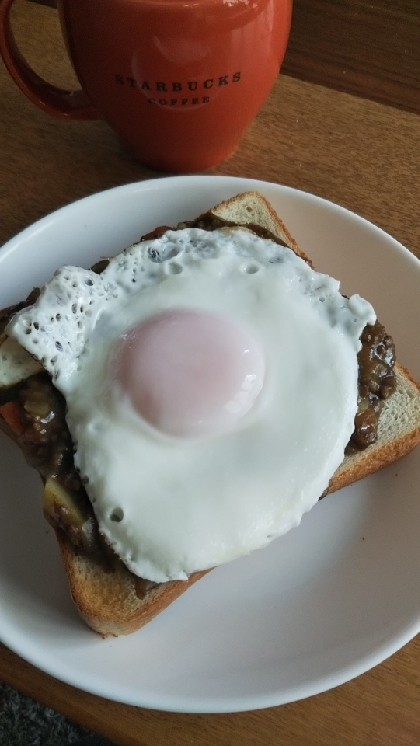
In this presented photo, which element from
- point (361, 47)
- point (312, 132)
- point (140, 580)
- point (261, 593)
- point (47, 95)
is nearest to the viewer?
point (140, 580)

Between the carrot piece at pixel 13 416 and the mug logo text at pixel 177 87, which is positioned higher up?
A: the mug logo text at pixel 177 87

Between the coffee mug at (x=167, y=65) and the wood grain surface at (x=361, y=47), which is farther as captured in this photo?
the wood grain surface at (x=361, y=47)

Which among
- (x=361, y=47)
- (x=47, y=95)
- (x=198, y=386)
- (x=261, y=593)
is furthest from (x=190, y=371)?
(x=361, y=47)

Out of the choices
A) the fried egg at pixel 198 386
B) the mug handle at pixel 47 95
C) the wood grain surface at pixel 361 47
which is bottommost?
the fried egg at pixel 198 386

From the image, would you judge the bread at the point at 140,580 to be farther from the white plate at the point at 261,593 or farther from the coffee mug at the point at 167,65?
the coffee mug at the point at 167,65

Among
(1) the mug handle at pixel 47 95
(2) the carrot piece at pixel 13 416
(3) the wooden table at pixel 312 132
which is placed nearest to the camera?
(2) the carrot piece at pixel 13 416

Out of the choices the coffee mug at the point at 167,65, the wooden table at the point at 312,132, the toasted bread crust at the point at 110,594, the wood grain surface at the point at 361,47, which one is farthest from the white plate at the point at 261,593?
the wood grain surface at the point at 361,47

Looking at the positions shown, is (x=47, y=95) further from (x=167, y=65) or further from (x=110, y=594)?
(x=110, y=594)

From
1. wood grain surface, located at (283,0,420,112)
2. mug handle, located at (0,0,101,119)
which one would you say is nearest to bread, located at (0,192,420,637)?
mug handle, located at (0,0,101,119)

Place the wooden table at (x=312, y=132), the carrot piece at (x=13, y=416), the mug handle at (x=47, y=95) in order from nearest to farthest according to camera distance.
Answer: the carrot piece at (x=13, y=416) < the mug handle at (x=47, y=95) < the wooden table at (x=312, y=132)
